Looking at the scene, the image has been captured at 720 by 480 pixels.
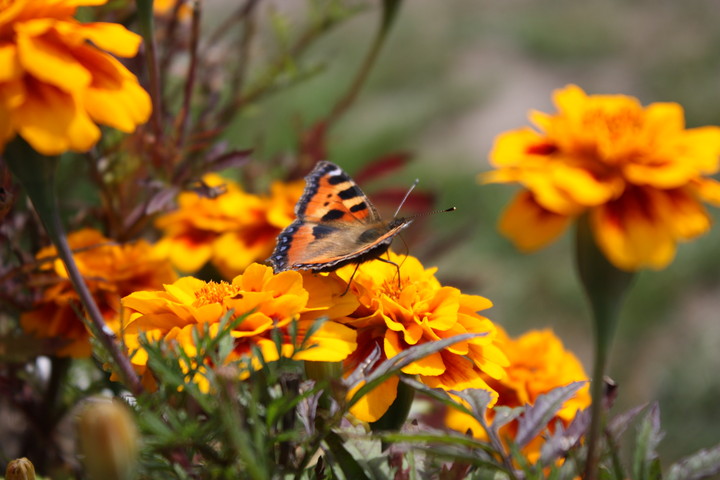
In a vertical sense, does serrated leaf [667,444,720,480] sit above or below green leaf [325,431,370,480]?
above

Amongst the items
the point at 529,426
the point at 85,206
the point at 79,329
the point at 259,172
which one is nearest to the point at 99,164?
the point at 85,206

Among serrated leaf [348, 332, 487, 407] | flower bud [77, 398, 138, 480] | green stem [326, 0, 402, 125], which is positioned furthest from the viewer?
green stem [326, 0, 402, 125]

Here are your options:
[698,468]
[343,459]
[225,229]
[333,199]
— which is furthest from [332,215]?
[698,468]

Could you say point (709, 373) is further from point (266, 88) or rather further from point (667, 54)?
point (667, 54)

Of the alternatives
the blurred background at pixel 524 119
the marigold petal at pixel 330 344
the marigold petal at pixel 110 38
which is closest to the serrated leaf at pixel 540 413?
the marigold petal at pixel 330 344

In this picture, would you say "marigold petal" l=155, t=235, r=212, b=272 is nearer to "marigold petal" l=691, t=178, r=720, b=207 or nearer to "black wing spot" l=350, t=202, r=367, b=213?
"black wing spot" l=350, t=202, r=367, b=213

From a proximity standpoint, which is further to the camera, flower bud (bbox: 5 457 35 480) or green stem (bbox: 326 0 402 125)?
green stem (bbox: 326 0 402 125)

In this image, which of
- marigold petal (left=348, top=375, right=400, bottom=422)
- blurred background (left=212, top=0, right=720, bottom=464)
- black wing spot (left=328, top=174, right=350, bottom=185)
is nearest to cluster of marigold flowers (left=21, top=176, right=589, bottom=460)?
marigold petal (left=348, top=375, right=400, bottom=422)
